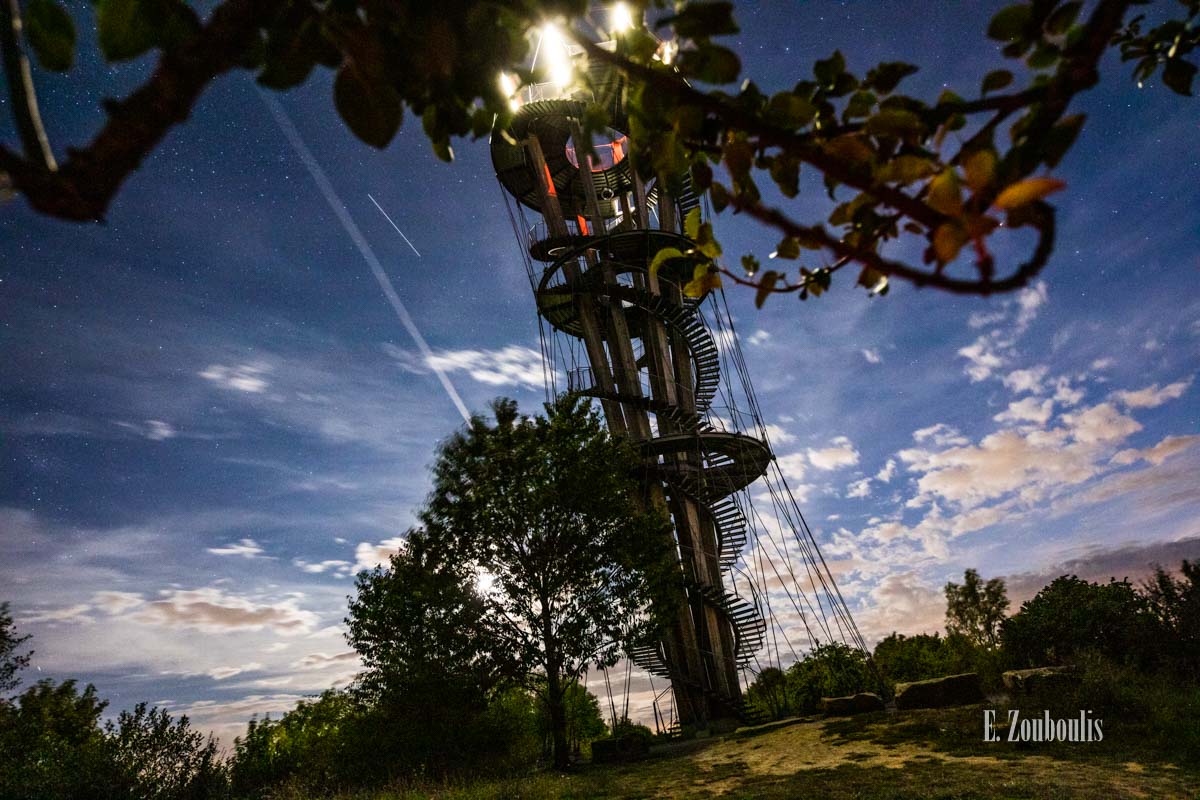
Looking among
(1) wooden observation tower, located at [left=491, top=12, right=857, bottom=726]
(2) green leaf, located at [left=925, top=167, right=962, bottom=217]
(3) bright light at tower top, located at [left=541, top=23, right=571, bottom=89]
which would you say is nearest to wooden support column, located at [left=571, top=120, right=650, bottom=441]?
(1) wooden observation tower, located at [left=491, top=12, right=857, bottom=726]

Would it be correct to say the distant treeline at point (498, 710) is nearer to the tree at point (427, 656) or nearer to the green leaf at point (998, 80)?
the tree at point (427, 656)

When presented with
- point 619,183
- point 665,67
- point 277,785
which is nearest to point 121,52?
point 665,67

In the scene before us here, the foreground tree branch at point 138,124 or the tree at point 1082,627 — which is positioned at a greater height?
the foreground tree branch at point 138,124

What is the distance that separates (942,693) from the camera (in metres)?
13.8

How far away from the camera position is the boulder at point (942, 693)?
1361 cm

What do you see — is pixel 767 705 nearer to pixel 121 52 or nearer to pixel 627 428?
pixel 627 428

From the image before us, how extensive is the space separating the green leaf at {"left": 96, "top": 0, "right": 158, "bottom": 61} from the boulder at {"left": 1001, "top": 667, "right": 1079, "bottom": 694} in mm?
16240

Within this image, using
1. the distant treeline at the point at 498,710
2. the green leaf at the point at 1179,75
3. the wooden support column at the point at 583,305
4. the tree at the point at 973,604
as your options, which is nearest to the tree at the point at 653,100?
the green leaf at the point at 1179,75

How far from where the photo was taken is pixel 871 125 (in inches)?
37.9

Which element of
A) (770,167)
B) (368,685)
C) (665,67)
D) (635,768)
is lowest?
(635,768)

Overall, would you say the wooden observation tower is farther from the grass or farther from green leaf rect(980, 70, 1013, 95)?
green leaf rect(980, 70, 1013, 95)

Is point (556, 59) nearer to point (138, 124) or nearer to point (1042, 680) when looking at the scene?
point (138, 124)

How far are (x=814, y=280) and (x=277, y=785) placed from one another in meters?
20.2

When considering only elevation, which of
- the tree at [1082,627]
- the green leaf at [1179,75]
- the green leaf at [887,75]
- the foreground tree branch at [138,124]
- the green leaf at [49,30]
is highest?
the green leaf at [1179,75]
